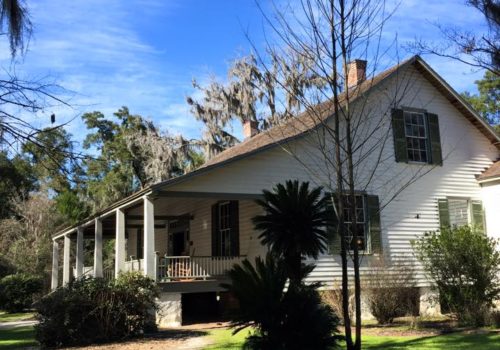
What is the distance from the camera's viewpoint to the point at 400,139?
58.2ft

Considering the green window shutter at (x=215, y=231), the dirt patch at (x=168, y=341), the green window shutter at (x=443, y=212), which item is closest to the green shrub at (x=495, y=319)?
the green window shutter at (x=443, y=212)

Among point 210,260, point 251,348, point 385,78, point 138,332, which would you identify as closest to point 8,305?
point 210,260

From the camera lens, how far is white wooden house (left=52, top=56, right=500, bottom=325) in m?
15.2

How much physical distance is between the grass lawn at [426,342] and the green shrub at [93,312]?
212cm

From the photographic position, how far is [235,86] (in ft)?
116

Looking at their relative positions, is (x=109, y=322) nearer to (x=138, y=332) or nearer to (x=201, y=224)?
(x=138, y=332)

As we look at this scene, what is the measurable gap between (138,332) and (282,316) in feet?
21.1

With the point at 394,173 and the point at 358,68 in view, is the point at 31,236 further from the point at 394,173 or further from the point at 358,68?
the point at 358,68

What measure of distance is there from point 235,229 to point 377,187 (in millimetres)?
4706

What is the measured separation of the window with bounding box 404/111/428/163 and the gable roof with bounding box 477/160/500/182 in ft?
7.08

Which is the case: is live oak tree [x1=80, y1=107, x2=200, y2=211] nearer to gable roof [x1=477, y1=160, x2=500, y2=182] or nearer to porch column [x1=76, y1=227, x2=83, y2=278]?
porch column [x1=76, y1=227, x2=83, y2=278]

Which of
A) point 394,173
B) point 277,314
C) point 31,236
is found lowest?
point 277,314

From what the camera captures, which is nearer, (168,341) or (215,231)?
(168,341)

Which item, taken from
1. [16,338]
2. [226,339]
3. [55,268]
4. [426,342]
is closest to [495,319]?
[426,342]
